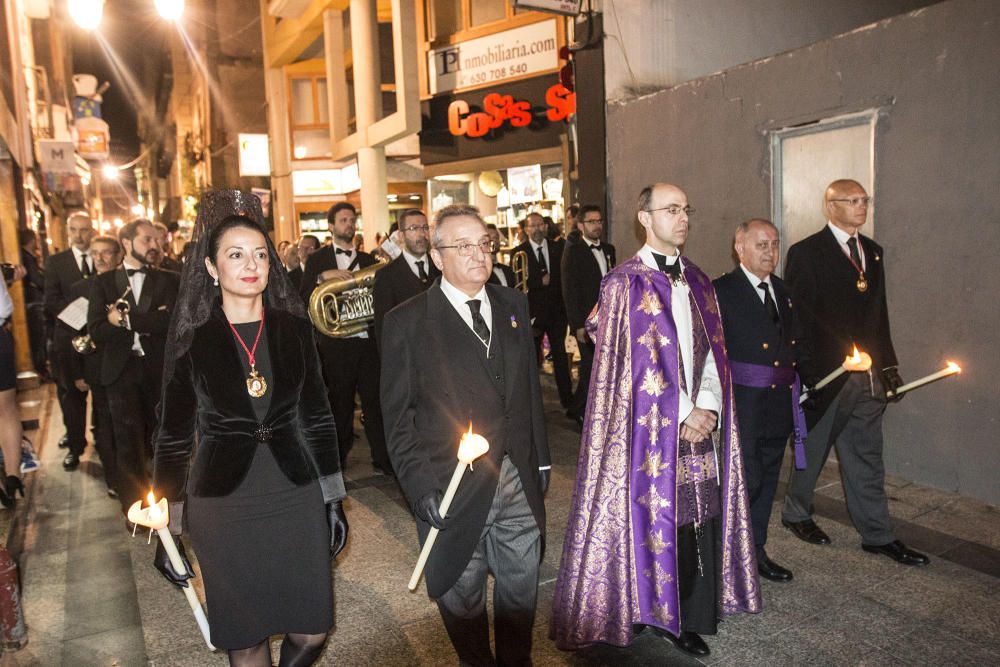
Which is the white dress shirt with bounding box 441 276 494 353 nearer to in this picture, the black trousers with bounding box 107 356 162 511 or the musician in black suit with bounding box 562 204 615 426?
the black trousers with bounding box 107 356 162 511

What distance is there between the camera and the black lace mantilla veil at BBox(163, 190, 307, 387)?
2.95m

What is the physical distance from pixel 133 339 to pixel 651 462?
14.1 ft

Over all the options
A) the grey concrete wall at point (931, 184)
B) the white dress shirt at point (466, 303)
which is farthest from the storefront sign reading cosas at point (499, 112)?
the white dress shirt at point (466, 303)

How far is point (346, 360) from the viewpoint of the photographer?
7.18 meters

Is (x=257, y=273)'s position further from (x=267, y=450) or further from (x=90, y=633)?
(x=90, y=633)

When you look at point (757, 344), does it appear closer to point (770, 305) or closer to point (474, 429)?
point (770, 305)

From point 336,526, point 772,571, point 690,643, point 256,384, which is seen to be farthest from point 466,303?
point 772,571

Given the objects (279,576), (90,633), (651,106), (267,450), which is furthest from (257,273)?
(651,106)

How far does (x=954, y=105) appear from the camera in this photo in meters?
5.69

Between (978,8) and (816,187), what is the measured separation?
5.92 feet

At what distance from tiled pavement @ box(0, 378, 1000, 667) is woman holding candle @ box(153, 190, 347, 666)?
1201 mm

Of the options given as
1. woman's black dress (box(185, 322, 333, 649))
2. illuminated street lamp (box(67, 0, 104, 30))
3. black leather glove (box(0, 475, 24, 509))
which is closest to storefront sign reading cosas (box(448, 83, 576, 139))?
illuminated street lamp (box(67, 0, 104, 30))

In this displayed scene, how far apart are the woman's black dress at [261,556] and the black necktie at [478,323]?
0.87 m

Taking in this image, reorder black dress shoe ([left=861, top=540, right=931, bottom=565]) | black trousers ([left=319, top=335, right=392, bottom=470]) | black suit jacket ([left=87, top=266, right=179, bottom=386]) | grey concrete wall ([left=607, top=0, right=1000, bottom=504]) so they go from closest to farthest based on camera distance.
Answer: black dress shoe ([left=861, top=540, right=931, bottom=565])
grey concrete wall ([left=607, top=0, right=1000, bottom=504])
black suit jacket ([left=87, top=266, right=179, bottom=386])
black trousers ([left=319, top=335, right=392, bottom=470])
